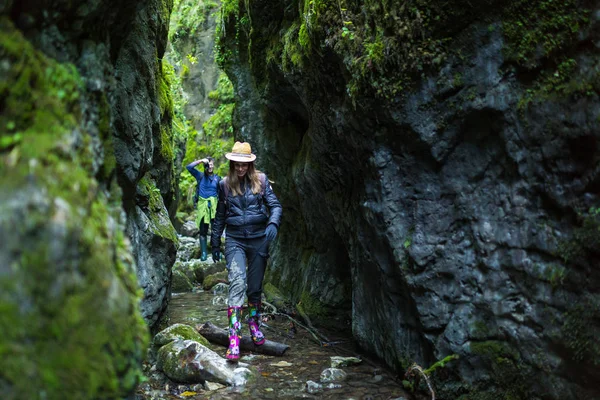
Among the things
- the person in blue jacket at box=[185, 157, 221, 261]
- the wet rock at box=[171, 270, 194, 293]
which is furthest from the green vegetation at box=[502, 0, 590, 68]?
the wet rock at box=[171, 270, 194, 293]

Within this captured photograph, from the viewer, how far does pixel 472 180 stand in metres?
5.00

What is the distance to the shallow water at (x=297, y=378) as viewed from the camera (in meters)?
5.40

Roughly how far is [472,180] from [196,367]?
142 inches

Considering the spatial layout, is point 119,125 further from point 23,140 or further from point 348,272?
point 348,272

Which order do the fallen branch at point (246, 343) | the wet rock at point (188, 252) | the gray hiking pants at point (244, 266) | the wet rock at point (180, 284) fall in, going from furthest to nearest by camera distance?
1. the wet rock at point (188, 252)
2. the wet rock at point (180, 284)
3. the fallen branch at point (246, 343)
4. the gray hiking pants at point (244, 266)

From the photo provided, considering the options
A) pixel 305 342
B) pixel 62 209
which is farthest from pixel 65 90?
pixel 305 342

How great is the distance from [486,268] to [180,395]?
3.40m

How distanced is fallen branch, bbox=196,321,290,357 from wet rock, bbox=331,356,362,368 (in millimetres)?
767

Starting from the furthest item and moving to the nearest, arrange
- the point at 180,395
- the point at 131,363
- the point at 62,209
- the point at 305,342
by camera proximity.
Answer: the point at 305,342
the point at 180,395
the point at 131,363
the point at 62,209

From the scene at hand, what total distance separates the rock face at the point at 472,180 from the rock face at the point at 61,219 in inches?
117

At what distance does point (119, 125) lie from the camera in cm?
618

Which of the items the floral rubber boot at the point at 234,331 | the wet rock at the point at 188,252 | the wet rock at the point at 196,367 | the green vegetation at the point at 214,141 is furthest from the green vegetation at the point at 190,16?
the wet rock at the point at 196,367

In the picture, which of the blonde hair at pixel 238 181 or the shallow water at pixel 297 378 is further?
the blonde hair at pixel 238 181

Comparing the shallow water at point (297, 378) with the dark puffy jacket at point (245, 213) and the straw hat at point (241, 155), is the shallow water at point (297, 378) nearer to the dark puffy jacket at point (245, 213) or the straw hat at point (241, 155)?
the dark puffy jacket at point (245, 213)
